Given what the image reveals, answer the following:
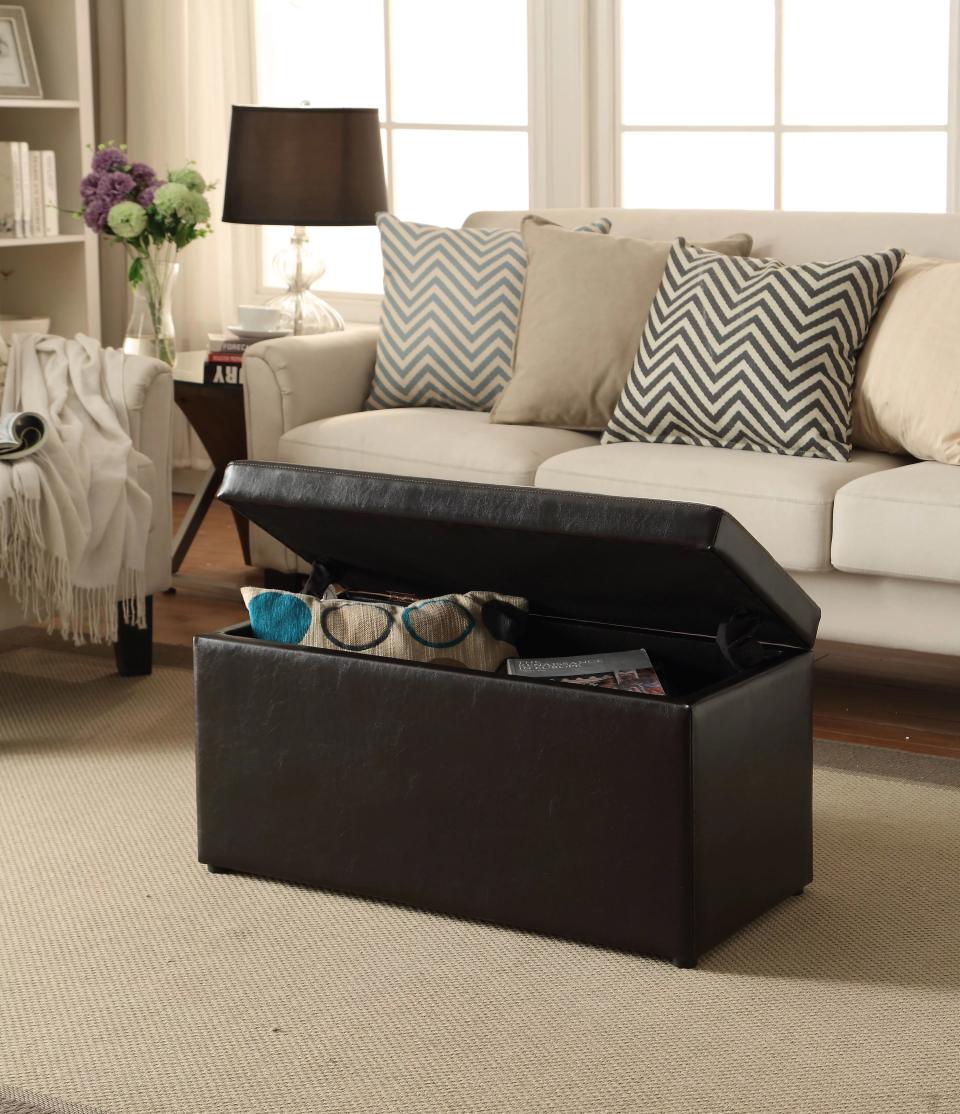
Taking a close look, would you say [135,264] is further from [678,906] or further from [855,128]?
[678,906]

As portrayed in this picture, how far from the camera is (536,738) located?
2.05 m

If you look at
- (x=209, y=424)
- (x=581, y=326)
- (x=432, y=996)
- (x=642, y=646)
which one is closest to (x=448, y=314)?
(x=581, y=326)

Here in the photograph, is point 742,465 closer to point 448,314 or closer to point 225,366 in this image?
point 448,314

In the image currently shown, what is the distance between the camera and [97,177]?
4039mm

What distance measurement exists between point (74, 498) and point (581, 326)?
1129 mm

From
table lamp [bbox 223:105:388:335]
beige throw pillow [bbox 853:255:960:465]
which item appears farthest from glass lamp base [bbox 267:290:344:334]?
beige throw pillow [bbox 853:255:960:465]

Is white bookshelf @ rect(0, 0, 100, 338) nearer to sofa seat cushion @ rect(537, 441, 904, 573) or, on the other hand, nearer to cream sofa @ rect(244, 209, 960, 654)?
cream sofa @ rect(244, 209, 960, 654)

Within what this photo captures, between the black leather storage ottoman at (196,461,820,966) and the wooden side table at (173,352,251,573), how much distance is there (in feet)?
5.40

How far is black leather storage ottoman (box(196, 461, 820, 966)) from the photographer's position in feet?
6.55

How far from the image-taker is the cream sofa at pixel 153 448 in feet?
11.0

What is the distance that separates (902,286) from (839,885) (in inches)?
54.6

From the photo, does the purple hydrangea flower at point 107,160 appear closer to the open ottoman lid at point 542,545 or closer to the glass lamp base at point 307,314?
the glass lamp base at point 307,314

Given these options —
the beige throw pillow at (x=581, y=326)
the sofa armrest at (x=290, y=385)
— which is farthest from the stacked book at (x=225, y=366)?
the beige throw pillow at (x=581, y=326)

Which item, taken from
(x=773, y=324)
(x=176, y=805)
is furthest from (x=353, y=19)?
(x=176, y=805)
